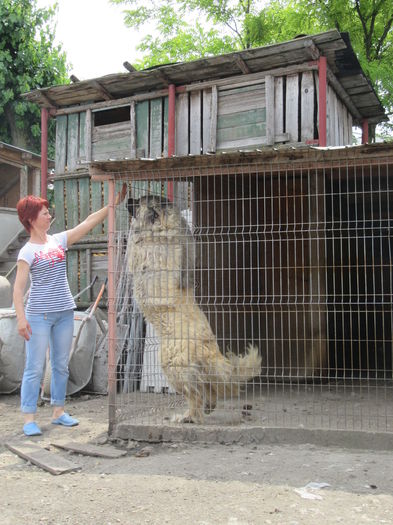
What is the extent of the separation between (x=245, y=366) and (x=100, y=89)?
571 centimetres

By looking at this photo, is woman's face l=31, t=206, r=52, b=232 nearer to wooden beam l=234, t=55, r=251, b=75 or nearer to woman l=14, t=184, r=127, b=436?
woman l=14, t=184, r=127, b=436

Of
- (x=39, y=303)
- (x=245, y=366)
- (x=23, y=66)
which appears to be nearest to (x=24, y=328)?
(x=39, y=303)

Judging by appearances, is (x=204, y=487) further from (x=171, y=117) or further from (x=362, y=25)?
(x=362, y=25)

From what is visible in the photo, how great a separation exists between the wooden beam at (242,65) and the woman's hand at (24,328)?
4.74m

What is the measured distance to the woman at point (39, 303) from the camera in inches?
202

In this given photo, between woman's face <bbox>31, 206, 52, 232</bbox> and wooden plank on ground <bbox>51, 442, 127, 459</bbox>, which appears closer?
wooden plank on ground <bbox>51, 442, 127, 459</bbox>

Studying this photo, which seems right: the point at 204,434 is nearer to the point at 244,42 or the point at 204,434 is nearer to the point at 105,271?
the point at 105,271

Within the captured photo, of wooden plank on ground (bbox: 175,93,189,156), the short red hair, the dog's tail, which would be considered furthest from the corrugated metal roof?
the dog's tail

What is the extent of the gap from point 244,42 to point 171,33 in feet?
10.7

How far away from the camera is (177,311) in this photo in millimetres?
5352

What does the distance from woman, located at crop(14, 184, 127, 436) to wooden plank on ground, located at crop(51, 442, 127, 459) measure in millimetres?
510

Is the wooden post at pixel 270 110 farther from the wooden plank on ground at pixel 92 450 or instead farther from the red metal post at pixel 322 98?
the wooden plank on ground at pixel 92 450

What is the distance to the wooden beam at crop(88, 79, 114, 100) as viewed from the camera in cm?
866

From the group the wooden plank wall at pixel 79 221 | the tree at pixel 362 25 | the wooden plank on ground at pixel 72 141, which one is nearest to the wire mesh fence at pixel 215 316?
the wooden plank wall at pixel 79 221
